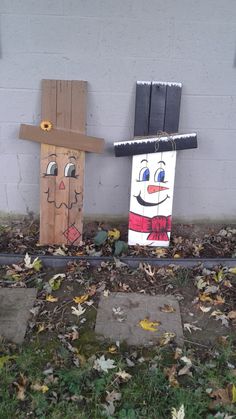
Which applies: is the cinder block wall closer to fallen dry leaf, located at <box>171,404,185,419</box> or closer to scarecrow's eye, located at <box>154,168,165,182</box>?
scarecrow's eye, located at <box>154,168,165,182</box>

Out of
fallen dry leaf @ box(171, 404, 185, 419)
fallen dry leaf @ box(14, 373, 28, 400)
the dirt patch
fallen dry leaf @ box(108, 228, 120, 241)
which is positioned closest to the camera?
fallen dry leaf @ box(171, 404, 185, 419)

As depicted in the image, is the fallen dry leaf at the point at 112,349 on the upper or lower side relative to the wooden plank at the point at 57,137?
lower

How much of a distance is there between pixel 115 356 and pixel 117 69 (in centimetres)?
229

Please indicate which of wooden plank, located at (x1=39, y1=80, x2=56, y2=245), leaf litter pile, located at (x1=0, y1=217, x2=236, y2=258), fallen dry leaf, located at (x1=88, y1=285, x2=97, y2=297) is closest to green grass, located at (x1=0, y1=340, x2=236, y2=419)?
fallen dry leaf, located at (x1=88, y1=285, x2=97, y2=297)

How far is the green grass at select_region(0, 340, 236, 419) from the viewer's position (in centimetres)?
241

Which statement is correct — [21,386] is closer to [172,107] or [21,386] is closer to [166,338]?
[166,338]

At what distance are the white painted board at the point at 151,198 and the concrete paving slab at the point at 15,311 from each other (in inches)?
44.6

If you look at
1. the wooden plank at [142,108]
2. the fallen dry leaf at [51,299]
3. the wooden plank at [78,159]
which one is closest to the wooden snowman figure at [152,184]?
the wooden plank at [142,108]

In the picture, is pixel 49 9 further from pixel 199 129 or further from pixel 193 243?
pixel 193 243

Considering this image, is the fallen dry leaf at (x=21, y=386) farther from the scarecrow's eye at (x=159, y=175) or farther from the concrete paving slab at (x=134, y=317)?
the scarecrow's eye at (x=159, y=175)

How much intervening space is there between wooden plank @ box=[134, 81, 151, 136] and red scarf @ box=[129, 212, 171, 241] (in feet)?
2.46

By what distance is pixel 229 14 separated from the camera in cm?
358

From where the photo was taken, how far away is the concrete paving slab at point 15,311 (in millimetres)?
2962

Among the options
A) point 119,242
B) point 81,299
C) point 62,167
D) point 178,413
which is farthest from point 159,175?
point 178,413
